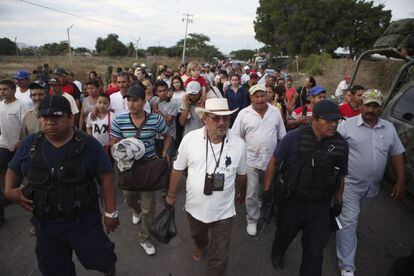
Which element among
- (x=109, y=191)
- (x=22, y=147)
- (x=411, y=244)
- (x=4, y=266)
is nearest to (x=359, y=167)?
(x=411, y=244)

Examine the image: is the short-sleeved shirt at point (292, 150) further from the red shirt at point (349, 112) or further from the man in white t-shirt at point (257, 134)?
the red shirt at point (349, 112)

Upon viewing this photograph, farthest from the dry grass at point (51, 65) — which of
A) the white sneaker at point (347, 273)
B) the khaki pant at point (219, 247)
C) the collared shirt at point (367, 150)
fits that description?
the white sneaker at point (347, 273)

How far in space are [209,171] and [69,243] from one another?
1386mm

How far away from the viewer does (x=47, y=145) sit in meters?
Answer: 2.47

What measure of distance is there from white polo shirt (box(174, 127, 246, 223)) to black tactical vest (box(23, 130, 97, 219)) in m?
0.97

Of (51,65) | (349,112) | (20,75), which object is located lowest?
(51,65)

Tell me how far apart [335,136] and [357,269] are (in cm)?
178

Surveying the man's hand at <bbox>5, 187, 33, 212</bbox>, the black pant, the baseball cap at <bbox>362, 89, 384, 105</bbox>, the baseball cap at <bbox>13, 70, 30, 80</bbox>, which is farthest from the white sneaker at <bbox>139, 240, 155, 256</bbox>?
the baseball cap at <bbox>13, 70, 30, 80</bbox>

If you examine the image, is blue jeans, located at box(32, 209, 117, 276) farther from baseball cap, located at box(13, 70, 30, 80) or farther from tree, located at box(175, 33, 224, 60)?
tree, located at box(175, 33, 224, 60)

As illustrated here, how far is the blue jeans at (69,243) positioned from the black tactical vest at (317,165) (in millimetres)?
1963

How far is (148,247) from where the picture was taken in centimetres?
375

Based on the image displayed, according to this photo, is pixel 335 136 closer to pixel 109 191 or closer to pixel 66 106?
pixel 109 191

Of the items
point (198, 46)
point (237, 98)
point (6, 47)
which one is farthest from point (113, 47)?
point (237, 98)

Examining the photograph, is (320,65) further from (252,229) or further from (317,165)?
(317,165)
